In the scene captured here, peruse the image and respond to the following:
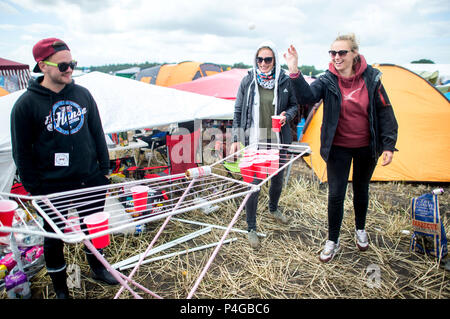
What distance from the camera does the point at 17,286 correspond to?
2.13 metres

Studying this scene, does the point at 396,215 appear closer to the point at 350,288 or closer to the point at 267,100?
the point at 350,288

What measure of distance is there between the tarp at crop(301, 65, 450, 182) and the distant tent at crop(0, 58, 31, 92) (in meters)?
10.5

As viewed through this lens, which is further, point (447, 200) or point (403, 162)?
point (403, 162)

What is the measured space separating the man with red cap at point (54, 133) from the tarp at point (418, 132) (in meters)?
3.68

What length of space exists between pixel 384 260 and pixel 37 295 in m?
3.29

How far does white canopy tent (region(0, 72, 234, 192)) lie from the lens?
2.81m

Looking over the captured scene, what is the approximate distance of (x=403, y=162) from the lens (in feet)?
15.6

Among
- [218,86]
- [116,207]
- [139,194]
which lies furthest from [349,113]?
[218,86]

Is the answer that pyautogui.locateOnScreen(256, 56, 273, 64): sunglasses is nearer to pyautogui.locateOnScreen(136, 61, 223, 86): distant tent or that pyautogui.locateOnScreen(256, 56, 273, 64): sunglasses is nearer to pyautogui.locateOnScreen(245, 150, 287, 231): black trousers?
pyautogui.locateOnScreen(245, 150, 287, 231): black trousers

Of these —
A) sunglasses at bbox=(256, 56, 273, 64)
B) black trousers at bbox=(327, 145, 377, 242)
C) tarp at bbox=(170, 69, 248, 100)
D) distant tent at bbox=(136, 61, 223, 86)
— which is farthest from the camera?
distant tent at bbox=(136, 61, 223, 86)

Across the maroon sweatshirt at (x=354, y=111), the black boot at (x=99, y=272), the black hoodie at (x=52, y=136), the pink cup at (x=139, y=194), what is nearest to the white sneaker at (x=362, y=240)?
the maroon sweatshirt at (x=354, y=111)

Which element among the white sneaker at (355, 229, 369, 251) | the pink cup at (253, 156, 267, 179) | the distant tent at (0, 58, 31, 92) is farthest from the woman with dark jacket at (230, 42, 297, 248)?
the distant tent at (0, 58, 31, 92)

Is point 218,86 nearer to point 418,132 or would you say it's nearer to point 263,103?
point 263,103
